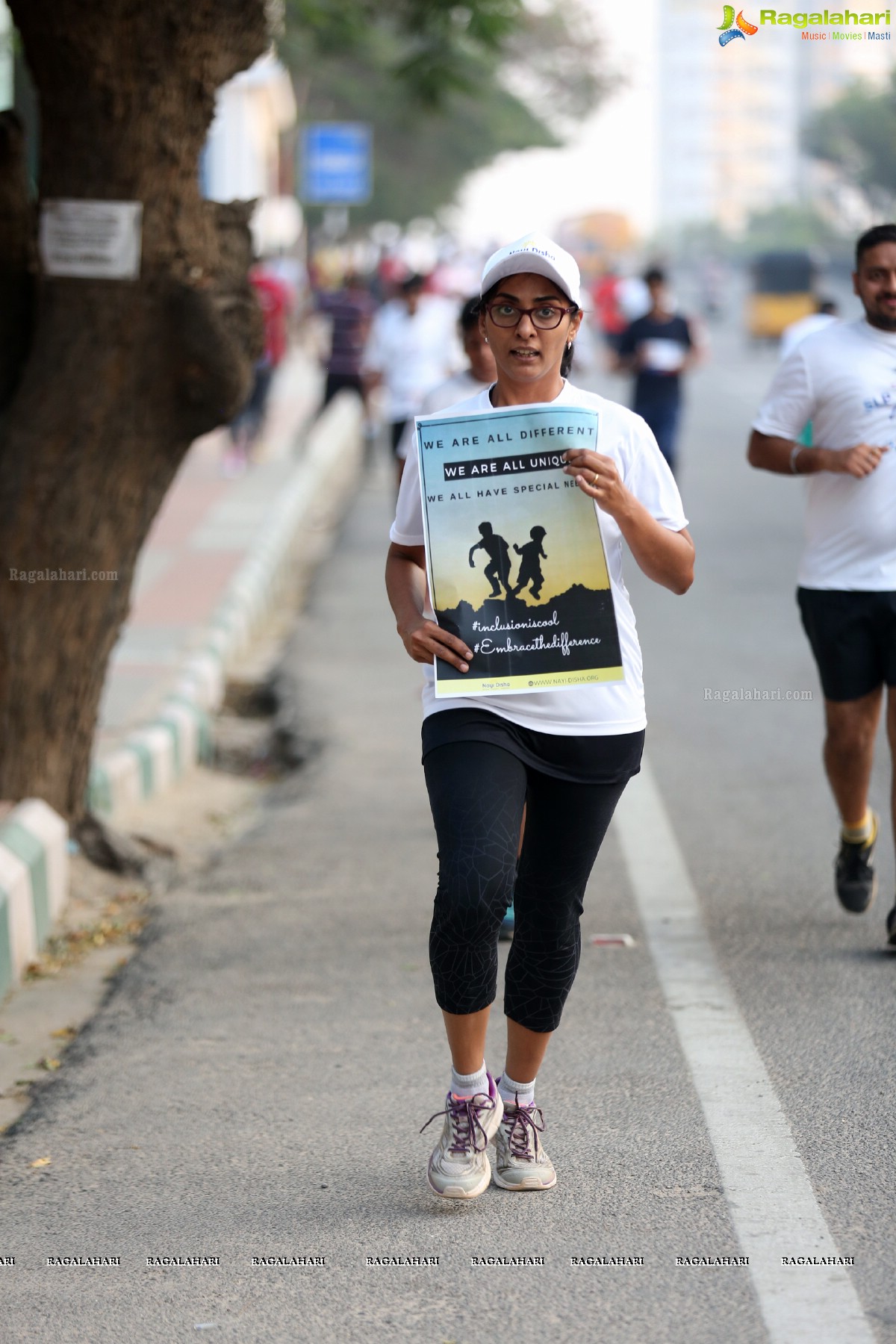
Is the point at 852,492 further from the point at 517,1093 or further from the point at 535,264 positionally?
the point at 517,1093

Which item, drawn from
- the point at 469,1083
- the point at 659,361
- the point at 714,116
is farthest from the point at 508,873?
the point at 714,116

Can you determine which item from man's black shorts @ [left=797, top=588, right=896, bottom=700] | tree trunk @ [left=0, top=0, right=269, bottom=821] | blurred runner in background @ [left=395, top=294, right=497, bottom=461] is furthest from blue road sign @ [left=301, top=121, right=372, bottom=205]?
man's black shorts @ [left=797, top=588, right=896, bottom=700]

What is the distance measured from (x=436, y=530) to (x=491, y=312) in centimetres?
45

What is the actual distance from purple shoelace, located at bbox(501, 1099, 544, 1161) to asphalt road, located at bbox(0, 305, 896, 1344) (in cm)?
10

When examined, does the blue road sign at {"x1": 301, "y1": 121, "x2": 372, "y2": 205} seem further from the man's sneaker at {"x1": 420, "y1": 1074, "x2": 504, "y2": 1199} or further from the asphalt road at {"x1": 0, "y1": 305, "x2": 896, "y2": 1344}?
the man's sneaker at {"x1": 420, "y1": 1074, "x2": 504, "y2": 1199}

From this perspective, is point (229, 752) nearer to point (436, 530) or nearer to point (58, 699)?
point (58, 699)

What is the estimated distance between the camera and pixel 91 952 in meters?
5.69

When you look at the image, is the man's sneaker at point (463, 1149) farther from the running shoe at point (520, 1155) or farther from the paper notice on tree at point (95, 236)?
the paper notice on tree at point (95, 236)

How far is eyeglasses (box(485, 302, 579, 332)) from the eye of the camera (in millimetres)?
3453

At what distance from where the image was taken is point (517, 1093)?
369cm

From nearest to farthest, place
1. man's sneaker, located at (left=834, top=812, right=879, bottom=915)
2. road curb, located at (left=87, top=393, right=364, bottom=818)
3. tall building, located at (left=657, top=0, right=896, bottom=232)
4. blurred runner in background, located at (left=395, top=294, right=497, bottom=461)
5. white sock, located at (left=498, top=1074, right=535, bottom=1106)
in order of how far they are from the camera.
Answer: white sock, located at (left=498, top=1074, right=535, bottom=1106), man's sneaker, located at (left=834, top=812, right=879, bottom=915), blurred runner in background, located at (left=395, top=294, right=497, bottom=461), road curb, located at (left=87, top=393, right=364, bottom=818), tall building, located at (left=657, top=0, right=896, bottom=232)

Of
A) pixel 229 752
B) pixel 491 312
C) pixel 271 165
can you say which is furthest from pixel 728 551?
pixel 271 165

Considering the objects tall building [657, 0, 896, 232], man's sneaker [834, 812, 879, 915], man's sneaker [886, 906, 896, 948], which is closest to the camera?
man's sneaker [886, 906, 896, 948]

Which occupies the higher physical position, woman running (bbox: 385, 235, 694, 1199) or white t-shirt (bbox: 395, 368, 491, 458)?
white t-shirt (bbox: 395, 368, 491, 458)
